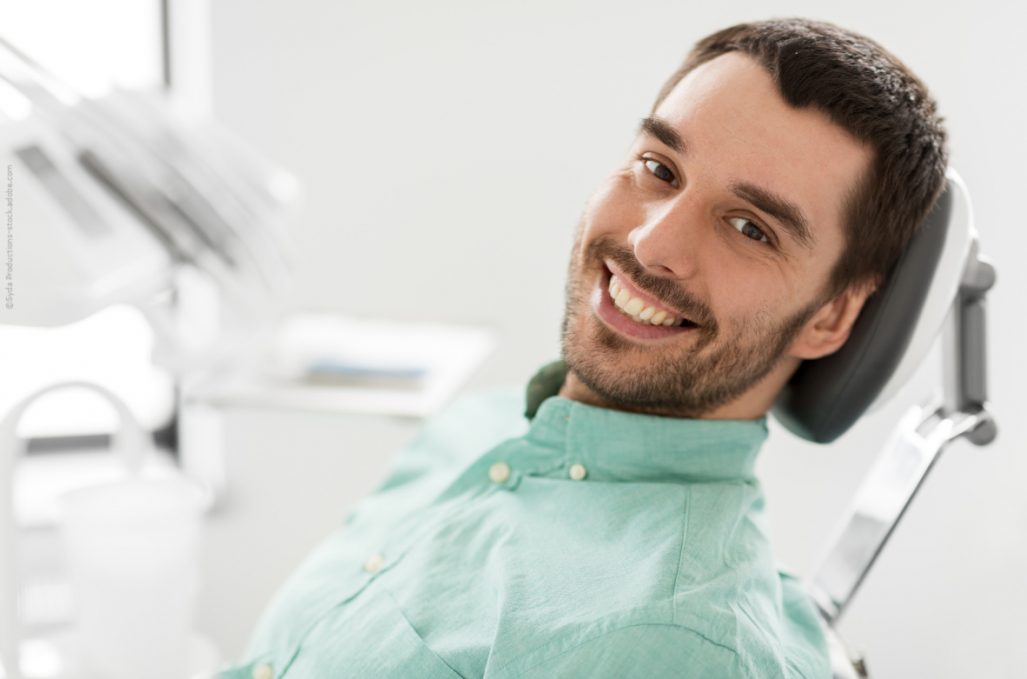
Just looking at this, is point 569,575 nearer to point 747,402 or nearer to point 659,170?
point 747,402

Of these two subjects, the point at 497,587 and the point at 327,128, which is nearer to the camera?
the point at 497,587

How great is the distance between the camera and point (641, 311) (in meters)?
1.12

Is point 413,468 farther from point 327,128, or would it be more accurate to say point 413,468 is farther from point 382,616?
point 327,128

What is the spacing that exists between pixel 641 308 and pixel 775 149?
215 millimetres

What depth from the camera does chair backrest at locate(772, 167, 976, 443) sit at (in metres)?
1.05

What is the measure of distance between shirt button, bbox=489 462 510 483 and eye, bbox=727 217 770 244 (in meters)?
0.37

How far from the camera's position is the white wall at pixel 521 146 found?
5.13 ft

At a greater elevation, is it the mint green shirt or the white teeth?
the white teeth

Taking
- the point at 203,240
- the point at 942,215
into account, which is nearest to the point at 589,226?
the point at 942,215

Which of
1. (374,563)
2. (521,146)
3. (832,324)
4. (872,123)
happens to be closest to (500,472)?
(374,563)

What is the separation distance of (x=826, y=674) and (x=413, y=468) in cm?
63

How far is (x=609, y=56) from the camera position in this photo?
183cm

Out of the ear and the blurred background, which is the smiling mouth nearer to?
the ear

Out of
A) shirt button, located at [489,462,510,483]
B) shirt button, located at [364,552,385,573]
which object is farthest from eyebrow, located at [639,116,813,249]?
shirt button, located at [364,552,385,573]
